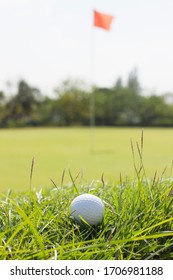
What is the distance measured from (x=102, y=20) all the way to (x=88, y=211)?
10667 millimetres

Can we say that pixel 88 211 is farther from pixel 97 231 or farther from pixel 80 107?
pixel 80 107

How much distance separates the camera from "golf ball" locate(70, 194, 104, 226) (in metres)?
1.80

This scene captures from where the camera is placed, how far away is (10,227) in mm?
1686

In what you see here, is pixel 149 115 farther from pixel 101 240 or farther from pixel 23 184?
pixel 101 240

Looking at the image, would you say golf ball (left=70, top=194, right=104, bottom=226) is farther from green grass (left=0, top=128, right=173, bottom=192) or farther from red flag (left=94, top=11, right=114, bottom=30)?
red flag (left=94, top=11, right=114, bottom=30)

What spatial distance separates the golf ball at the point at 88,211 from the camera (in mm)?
1796

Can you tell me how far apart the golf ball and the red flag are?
10414mm

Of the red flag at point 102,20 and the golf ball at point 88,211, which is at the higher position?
the red flag at point 102,20

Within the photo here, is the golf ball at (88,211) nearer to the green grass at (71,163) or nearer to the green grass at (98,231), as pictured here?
the green grass at (98,231)

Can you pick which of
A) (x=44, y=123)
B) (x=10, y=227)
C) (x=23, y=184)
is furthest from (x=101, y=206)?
(x=44, y=123)

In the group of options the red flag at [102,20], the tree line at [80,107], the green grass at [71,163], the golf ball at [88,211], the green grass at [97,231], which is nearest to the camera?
the green grass at [97,231]

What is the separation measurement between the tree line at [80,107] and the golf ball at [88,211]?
1566 inches

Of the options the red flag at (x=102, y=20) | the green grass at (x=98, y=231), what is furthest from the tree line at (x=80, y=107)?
the green grass at (x=98, y=231)

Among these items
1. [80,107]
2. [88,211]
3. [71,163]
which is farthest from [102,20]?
[80,107]
